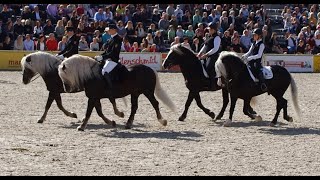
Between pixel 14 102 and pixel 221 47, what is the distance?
5.49 m

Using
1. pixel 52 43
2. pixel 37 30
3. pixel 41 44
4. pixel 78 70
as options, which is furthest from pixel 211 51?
pixel 37 30

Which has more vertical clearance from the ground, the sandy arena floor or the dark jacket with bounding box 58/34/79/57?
the dark jacket with bounding box 58/34/79/57

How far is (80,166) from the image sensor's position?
11.5 meters

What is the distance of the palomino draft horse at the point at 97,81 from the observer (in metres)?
15.3

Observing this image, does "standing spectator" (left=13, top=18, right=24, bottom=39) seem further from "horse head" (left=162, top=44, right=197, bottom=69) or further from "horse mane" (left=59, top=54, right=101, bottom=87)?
"horse mane" (left=59, top=54, right=101, bottom=87)

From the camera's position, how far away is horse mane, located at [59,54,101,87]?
15.3 m

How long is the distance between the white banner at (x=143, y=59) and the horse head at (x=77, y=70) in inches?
537

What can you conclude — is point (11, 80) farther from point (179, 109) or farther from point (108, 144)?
point (108, 144)

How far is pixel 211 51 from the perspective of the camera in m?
17.0

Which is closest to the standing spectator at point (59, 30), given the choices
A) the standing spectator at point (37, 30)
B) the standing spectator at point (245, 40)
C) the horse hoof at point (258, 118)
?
the standing spectator at point (37, 30)

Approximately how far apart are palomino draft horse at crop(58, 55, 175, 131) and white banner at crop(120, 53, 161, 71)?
519 inches

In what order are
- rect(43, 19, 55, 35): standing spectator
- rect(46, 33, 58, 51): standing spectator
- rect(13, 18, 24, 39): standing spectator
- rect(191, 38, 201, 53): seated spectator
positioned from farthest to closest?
rect(43, 19, 55, 35): standing spectator
rect(13, 18, 24, 39): standing spectator
rect(46, 33, 58, 51): standing spectator
rect(191, 38, 201, 53): seated spectator

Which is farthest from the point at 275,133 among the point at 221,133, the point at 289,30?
the point at 289,30

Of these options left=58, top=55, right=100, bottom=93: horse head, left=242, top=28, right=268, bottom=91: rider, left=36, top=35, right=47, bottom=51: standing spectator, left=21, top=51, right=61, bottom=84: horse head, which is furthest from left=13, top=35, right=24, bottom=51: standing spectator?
left=242, top=28, right=268, bottom=91: rider
